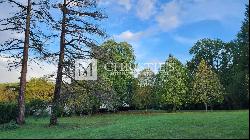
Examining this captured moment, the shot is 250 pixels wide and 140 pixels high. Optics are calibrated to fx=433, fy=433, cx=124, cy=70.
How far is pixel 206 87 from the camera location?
7394 centimetres

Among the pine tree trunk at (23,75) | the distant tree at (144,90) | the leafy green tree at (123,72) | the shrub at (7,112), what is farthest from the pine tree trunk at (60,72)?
the distant tree at (144,90)

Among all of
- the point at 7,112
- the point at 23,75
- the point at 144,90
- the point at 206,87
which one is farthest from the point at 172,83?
the point at 23,75

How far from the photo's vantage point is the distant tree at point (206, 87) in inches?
2884

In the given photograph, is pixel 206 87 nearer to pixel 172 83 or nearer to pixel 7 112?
pixel 172 83

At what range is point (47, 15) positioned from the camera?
114 feet

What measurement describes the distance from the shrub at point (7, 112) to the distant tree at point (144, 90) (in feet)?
115

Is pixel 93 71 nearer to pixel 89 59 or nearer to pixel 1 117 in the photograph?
pixel 89 59

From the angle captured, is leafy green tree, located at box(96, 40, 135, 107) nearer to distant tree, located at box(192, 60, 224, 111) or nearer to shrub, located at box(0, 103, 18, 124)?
distant tree, located at box(192, 60, 224, 111)

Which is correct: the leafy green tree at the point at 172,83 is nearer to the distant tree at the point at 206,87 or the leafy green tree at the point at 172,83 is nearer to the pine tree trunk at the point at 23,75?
the distant tree at the point at 206,87

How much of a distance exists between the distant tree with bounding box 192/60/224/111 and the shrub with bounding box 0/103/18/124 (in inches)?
1512

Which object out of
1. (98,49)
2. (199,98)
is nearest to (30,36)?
(98,49)

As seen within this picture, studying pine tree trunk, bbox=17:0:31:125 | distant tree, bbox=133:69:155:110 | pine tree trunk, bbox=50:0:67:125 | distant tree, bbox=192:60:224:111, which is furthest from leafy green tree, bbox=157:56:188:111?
pine tree trunk, bbox=50:0:67:125

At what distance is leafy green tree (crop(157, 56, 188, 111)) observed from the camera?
2913 inches

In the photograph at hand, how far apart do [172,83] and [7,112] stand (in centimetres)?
3774
